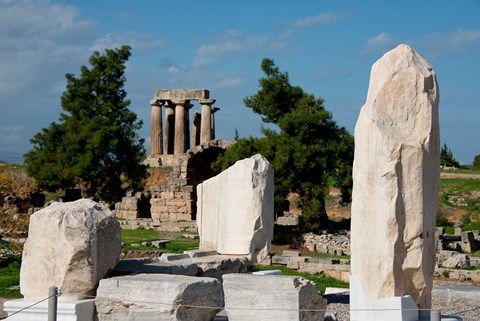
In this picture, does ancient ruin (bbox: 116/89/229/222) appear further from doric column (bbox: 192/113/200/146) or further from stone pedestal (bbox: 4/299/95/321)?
stone pedestal (bbox: 4/299/95/321)

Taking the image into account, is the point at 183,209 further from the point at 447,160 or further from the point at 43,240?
the point at 43,240

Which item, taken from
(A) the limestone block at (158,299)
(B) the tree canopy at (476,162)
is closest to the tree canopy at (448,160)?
(B) the tree canopy at (476,162)

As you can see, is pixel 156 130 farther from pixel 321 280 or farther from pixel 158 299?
pixel 158 299

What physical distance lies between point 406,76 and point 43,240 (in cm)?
428

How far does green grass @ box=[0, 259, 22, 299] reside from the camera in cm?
1364

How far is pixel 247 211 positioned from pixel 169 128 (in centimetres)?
3540

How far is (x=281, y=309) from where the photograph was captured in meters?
8.10

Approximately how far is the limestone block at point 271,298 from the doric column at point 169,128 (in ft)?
132

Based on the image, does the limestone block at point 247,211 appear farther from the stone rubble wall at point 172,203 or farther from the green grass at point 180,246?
the stone rubble wall at point 172,203

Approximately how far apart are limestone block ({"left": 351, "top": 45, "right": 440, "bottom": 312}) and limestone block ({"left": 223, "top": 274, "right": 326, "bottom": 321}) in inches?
24.5

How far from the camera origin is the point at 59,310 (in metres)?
8.45

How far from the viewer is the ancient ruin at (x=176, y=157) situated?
36875 mm

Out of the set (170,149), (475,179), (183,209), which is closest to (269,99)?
(183,209)

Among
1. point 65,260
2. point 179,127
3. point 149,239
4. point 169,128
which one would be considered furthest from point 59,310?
point 169,128
